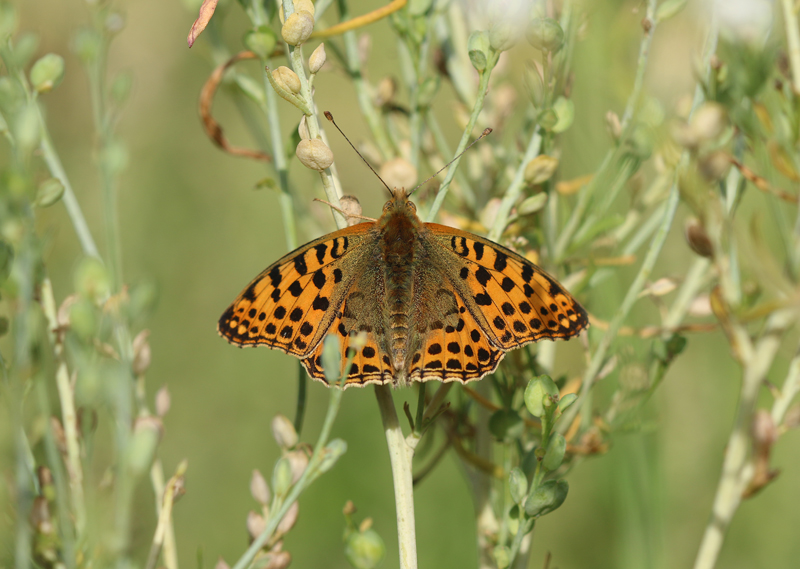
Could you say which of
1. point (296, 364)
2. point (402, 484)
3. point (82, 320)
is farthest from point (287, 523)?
point (296, 364)

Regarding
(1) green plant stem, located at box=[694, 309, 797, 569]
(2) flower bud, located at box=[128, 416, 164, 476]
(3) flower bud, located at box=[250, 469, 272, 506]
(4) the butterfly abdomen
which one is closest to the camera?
(2) flower bud, located at box=[128, 416, 164, 476]

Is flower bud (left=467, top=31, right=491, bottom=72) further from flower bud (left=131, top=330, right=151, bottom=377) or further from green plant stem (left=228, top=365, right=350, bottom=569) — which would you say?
flower bud (left=131, top=330, right=151, bottom=377)

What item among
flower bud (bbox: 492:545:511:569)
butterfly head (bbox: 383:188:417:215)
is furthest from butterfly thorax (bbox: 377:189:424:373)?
flower bud (bbox: 492:545:511:569)

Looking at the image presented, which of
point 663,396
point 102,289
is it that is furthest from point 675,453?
point 102,289

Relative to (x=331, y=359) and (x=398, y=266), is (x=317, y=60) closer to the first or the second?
(x=331, y=359)

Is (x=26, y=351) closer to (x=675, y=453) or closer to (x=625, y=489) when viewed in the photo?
(x=625, y=489)

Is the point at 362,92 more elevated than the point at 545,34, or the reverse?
the point at 362,92
